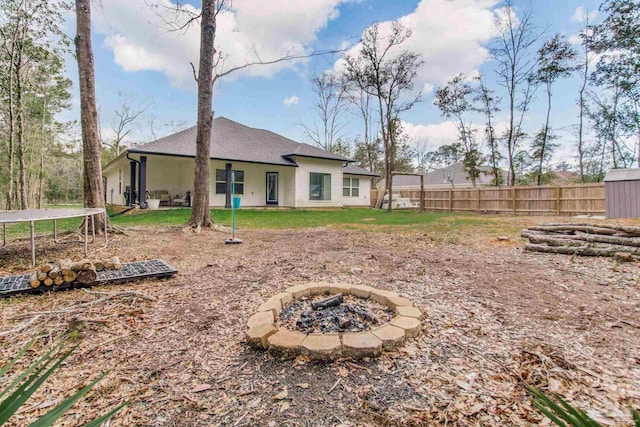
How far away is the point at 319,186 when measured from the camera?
15914 mm

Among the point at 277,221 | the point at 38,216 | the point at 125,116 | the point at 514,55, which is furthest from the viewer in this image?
the point at 125,116

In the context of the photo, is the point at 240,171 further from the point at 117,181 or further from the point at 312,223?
the point at 117,181

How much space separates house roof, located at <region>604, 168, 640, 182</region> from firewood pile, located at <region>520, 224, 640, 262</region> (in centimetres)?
641

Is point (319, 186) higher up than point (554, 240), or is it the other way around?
point (319, 186)

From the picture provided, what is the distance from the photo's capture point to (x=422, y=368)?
1.75 metres

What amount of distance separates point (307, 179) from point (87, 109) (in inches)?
410

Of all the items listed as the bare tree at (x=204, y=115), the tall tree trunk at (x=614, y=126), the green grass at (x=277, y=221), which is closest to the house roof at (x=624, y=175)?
the green grass at (x=277, y=221)

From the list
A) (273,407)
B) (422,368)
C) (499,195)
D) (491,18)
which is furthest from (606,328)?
(491,18)

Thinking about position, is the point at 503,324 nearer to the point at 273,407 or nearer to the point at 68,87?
the point at 273,407

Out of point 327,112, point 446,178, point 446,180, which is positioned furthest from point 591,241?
point 446,180

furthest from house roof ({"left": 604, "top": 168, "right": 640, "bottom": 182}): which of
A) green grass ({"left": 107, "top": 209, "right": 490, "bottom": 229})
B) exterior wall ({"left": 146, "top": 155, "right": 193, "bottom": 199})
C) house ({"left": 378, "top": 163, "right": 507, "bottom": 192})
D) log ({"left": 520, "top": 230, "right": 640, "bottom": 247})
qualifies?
house ({"left": 378, "top": 163, "right": 507, "bottom": 192})

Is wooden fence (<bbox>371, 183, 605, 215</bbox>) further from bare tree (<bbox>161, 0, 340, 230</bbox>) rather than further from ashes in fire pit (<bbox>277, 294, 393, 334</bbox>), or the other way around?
ashes in fire pit (<bbox>277, 294, 393, 334</bbox>)

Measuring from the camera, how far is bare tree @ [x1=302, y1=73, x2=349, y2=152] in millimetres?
24559

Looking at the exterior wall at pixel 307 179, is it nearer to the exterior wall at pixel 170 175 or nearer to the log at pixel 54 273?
the exterior wall at pixel 170 175
